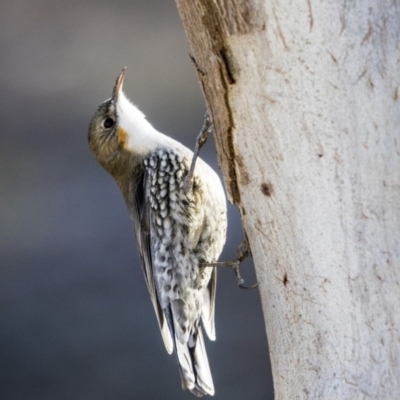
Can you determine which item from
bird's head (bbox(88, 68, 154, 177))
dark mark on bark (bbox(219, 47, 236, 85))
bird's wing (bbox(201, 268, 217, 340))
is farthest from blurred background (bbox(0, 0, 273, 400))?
dark mark on bark (bbox(219, 47, 236, 85))

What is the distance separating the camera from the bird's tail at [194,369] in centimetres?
435

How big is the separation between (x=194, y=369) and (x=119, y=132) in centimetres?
108

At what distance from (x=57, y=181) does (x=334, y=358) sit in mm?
5113

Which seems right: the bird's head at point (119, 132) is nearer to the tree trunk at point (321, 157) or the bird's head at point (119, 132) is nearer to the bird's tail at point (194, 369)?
the bird's tail at point (194, 369)

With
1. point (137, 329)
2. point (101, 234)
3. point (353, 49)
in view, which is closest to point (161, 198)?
point (353, 49)

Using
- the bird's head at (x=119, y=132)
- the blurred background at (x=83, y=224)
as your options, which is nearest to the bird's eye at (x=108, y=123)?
the bird's head at (x=119, y=132)

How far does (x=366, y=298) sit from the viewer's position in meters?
2.88

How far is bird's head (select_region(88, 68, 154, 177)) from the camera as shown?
4.50 m

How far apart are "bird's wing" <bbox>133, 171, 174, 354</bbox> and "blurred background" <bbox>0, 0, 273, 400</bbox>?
6.57ft

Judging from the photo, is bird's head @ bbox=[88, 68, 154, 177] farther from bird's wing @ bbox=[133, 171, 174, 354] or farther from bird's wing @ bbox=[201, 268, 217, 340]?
bird's wing @ bbox=[201, 268, 217, 340]

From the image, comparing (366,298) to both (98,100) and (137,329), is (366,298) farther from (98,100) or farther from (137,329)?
(98,100)

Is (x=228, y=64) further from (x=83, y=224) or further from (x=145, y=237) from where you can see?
(x=83, y=224)

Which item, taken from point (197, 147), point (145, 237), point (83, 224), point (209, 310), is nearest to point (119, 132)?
point (145, 237)

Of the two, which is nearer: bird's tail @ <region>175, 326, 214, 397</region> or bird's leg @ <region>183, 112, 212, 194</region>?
bird's leg @ <region>183, 112, 212, 194</region>
